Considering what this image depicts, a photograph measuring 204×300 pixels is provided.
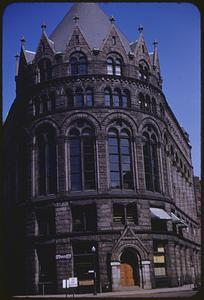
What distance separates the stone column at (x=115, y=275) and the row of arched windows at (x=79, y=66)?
1769cm

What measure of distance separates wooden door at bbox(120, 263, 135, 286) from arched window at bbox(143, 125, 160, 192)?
25.0 ft

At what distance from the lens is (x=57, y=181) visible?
39.8 meters

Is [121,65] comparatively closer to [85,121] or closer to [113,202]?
[85,121]

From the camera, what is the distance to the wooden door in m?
37.4

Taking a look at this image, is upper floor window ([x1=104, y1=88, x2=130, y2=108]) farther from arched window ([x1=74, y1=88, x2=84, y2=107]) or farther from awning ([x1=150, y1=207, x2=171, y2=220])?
awning ([x1=150, y1=207, x2=171, y2=220])

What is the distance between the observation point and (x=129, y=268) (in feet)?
125

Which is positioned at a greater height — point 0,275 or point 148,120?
point 148,120

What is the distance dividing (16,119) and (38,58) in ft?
23.2

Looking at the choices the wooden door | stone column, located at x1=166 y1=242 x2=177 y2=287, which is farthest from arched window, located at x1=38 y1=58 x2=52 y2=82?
stone column, located at x1=166 y1=242 x2=177 y2=287

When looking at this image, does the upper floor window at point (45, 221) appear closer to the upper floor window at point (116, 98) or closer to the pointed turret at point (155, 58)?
the upper floor window at point (116, 98)

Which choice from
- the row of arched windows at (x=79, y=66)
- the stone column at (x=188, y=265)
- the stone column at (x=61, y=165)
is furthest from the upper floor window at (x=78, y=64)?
the stone column at (x=188, y=265)

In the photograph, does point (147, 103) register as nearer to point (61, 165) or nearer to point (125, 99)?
point (125, 99)

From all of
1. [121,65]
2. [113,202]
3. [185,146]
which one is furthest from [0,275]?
[185,146]

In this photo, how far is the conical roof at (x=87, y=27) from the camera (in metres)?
44.7
